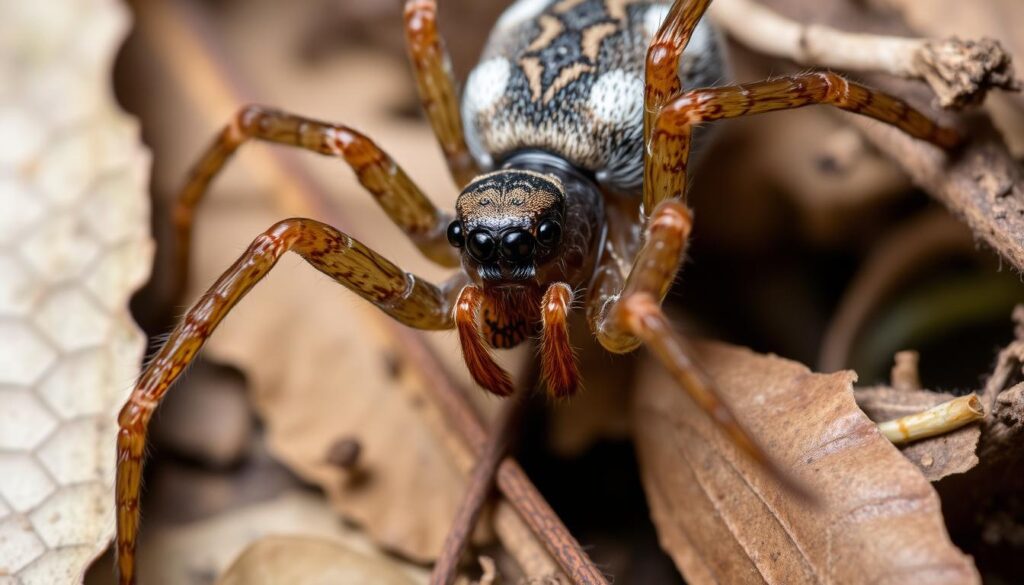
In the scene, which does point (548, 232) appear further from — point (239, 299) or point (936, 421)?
point (936, 421)

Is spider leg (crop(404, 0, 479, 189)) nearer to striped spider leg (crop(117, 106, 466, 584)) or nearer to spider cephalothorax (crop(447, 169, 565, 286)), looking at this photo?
striped spider leg (crop(117, 106, 466, 584))

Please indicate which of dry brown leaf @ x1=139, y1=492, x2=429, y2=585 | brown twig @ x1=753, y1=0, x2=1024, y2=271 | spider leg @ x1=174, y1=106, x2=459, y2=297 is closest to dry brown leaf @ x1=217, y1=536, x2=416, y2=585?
dry brown leaf @ x1=139, y1=492, x2=429, y2=585

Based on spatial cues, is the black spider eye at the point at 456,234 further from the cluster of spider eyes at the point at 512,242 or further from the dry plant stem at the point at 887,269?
the dry plant stem at the point at 887,269

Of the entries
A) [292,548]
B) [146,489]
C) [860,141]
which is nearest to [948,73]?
[860,141]

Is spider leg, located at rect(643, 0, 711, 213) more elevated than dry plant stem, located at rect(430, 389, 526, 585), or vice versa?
spider leg, located at rect(643, 0, 711, 213)

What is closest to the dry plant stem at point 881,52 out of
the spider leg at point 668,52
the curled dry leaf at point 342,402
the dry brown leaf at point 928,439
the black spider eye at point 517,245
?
the spider leg at point 668,52

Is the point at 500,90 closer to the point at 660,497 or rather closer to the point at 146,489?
the point at 660,497
